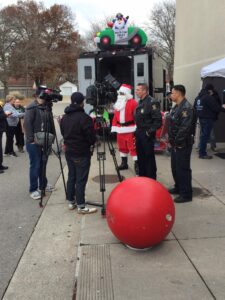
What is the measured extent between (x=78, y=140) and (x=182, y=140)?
1.59m

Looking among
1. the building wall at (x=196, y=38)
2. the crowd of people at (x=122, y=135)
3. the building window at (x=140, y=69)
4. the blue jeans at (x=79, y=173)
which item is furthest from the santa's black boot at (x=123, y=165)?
the building window at (x=140, y=69)

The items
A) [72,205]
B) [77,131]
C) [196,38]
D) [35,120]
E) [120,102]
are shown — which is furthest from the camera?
[196,38]

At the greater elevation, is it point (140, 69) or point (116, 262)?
point (140, 69)

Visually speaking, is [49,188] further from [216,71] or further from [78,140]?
[216,71]

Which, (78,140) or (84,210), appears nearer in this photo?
(78,140)

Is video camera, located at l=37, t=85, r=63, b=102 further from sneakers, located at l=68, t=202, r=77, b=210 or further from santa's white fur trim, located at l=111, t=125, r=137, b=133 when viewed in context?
santa's white fur trim, located at l=111, t=125, r=137, b=133

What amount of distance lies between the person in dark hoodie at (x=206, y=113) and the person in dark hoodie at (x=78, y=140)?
4.84 meters

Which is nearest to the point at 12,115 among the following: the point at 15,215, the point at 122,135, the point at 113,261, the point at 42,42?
the point at 122,135

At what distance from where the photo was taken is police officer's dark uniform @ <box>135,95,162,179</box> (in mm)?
6719

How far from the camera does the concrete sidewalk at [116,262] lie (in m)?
3.63

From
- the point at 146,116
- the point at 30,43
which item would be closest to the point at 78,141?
the point at 146,116

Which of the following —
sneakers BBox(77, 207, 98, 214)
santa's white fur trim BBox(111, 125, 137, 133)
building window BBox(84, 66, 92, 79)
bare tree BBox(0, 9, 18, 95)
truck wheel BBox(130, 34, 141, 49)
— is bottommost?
sneakers BBox(77, 207, 98, 214)

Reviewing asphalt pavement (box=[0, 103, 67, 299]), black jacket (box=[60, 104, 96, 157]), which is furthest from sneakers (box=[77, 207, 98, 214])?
black jacket (box=[60, 104, 96, 157])

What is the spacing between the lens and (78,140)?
18.2 feet
